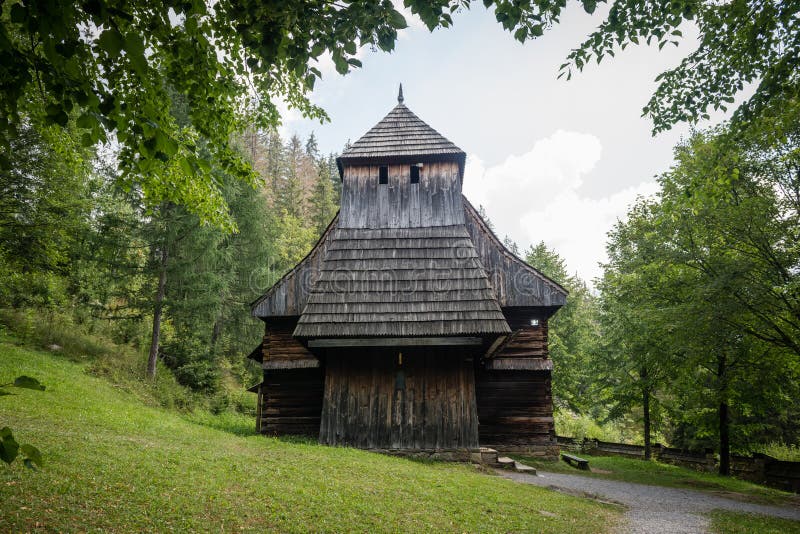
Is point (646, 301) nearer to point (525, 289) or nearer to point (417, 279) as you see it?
point (525, 289)

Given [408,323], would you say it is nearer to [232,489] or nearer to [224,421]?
[232,489]

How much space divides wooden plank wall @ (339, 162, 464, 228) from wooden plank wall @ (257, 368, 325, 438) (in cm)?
561

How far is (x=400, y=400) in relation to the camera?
12055 millimetres

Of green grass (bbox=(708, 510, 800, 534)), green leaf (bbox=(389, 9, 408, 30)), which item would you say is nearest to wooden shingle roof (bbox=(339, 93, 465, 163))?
green leaf (bbox=(389, 9, 408, 30))

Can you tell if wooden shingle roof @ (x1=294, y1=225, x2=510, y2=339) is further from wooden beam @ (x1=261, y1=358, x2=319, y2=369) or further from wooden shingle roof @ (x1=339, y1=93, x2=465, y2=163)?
wooden beam @ (x1=261, y1=358, x2=319, y2=369)

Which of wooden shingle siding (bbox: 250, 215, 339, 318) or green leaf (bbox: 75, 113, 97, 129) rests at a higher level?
wooden shingle siding (bbox: 250, 215, 339, 318)

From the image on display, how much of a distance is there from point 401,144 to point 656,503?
12.1 metres

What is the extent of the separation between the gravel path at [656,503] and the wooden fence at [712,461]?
6471 millimetres

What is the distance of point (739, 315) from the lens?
10.9m

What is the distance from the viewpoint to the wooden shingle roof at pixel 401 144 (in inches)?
575

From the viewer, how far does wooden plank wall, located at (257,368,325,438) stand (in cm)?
1516

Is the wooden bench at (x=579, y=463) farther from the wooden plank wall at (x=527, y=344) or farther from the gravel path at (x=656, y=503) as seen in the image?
the wooden plank wall at (x=527, y=344)

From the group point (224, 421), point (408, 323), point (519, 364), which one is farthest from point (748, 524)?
point (224, 421)

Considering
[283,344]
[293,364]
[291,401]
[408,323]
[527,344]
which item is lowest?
[291,401]
